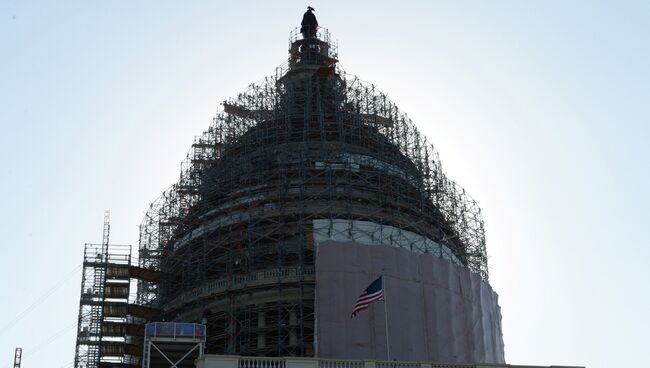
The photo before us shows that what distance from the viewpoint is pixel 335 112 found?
248 ft

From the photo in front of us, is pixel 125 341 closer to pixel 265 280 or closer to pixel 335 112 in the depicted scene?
pixel 265 280

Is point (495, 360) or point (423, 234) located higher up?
point (423, 234)

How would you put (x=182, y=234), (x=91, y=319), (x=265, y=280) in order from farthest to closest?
1. (x=182, y=234)
2. (x=91, y=319)
3. (x=265, y=280)

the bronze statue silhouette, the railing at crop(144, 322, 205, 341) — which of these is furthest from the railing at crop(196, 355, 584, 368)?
the bronze statue silhouette

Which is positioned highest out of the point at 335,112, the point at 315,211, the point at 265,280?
the point at 335,112

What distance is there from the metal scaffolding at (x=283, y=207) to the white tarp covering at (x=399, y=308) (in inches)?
109

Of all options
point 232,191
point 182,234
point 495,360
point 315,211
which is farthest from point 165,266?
point 495,360

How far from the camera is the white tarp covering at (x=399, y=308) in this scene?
56094 millimetres

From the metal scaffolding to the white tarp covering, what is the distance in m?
2.77

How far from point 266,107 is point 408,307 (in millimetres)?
27406

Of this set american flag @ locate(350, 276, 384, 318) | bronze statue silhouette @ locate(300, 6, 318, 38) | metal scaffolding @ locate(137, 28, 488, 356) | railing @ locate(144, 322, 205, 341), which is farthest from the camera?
bronze statue silhouette @ locate(300, 6, 318, 38)

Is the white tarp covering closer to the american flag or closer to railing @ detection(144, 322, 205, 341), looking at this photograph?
the american flag

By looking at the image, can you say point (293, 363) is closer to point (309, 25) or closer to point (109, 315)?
point (109, 315)

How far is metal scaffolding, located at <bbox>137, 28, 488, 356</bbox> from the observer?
60.9 m
